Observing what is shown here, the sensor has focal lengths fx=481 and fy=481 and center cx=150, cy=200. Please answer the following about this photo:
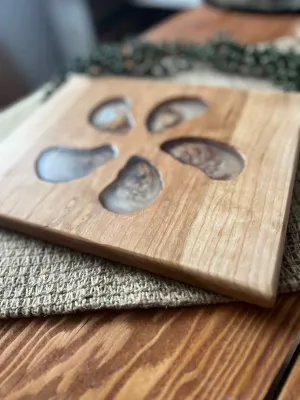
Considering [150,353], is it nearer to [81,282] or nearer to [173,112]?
[81,282]

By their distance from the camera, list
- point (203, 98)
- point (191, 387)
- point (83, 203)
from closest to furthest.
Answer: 1. point (191, 387)
2. point (83, 203)
3. point (203, 98)

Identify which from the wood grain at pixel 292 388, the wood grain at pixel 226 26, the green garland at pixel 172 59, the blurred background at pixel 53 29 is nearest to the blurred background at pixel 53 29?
the blurred background at pixel 53 29

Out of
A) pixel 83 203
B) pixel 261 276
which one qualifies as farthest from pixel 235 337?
pixel 83 203

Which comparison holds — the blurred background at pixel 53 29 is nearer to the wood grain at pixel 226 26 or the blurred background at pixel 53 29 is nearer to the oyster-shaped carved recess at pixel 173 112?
the wood grain at pixel 226 26

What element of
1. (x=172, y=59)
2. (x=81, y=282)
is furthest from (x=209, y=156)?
(x=172, y=59)

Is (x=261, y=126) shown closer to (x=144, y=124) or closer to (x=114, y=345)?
(x=144, y=124)

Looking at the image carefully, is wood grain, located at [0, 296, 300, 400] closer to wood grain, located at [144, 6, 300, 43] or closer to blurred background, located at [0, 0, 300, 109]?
wood grain, located at [144, 6, 300, 43]
